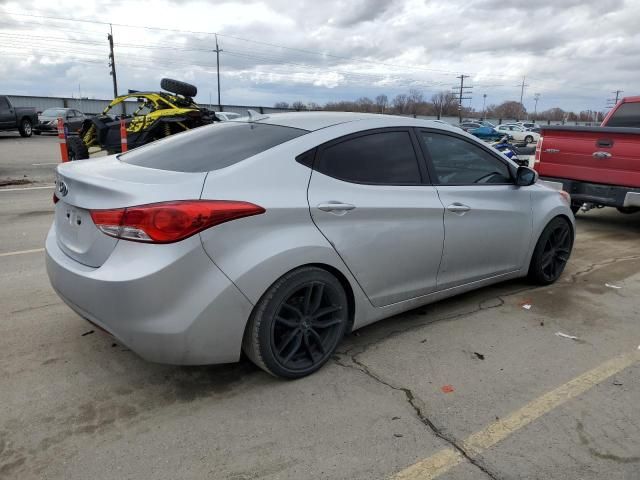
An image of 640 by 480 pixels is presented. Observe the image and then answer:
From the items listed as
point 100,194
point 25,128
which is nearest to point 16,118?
point 25,128

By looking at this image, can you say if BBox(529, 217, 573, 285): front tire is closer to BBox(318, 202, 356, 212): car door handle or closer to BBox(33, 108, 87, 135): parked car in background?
BBox(318, 202, 356, 212): car door handle

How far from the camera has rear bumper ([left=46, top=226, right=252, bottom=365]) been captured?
261 centimetres

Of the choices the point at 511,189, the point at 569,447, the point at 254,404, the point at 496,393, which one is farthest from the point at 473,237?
the point at 254,404

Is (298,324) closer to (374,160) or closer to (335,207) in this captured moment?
(335,207)

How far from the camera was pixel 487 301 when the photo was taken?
4.61 metres

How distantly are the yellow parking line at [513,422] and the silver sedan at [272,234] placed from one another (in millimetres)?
962

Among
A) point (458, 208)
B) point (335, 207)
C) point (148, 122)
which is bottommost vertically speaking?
point (458, 208)

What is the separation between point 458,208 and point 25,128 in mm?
25913

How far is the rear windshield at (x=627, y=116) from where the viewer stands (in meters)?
8.73

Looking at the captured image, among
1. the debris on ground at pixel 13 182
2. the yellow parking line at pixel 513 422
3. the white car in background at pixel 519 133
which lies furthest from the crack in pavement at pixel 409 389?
the white car in background at pixel 519 133

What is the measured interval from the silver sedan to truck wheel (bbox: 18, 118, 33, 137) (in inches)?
956

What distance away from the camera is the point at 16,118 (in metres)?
23.6

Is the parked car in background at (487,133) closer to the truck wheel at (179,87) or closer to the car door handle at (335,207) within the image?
the truck wheel at (179,87)

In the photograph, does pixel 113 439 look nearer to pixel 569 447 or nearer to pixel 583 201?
pixel 569 447
